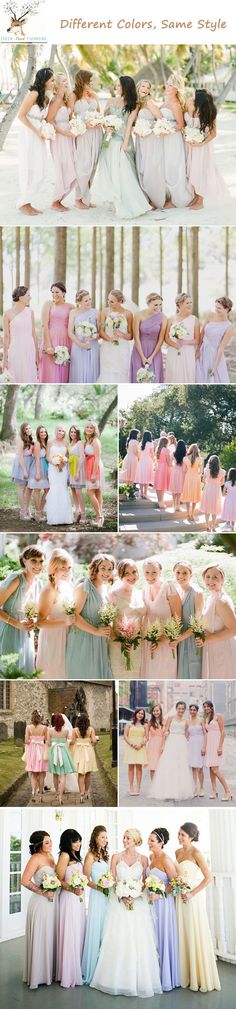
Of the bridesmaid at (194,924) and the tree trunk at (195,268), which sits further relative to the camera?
the tree trunk at (195,268)

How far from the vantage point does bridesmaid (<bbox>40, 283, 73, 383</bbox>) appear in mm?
6621

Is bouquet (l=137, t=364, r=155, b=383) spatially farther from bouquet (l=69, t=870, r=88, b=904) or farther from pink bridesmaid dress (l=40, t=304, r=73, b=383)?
bouquet (l=69, t=870, r=88, b=904)

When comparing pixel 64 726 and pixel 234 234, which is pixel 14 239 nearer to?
pixel 234 234

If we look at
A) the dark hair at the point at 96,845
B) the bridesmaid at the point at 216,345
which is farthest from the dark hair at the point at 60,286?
the dark hair at the point at 96,845

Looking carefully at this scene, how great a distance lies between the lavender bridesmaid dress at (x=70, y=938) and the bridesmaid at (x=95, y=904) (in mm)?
44

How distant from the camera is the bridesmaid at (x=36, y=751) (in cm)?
655

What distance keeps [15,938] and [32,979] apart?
1.03 feet

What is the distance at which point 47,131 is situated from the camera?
6.59 metres

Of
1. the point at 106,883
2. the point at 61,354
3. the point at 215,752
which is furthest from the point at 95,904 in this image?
the point at 61,354

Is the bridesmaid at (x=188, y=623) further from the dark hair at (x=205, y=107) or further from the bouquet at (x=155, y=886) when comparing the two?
the dark hair at (x=205, y=107)

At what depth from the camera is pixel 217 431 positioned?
262 inches

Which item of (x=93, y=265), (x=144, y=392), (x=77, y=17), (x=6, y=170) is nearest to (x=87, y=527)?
(x=144, y=392)

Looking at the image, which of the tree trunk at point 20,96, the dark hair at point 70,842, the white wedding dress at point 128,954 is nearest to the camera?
the white wedding dress at point 128,954

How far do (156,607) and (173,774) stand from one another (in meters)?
0.94
